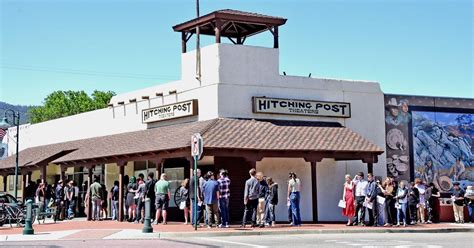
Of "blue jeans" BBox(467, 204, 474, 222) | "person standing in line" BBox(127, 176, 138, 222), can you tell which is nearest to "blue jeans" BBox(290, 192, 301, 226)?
"person standing in line" BBox(127, 176, 138, 222)

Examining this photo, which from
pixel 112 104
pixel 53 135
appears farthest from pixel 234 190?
pixel 53 135

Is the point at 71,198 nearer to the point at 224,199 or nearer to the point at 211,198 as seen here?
the point at 211,198

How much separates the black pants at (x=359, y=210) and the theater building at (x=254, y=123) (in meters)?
1.98

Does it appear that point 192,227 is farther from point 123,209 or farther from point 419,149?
point 419,149

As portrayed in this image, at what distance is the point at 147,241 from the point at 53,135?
2287 centimetres

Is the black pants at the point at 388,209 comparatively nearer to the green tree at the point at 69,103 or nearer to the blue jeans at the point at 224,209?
the blue jeans at the point at 224,209

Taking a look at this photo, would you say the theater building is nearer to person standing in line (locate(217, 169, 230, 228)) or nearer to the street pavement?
person standing in line (locate(217, 169, 230, 228))

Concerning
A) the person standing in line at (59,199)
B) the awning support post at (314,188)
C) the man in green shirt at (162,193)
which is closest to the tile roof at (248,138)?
the awning support post at (314,188)

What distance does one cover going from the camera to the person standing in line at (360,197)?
77.1 ft

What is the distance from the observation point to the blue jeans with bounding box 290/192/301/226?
23.2 metres

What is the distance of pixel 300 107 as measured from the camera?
2730 cm

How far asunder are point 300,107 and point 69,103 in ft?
242

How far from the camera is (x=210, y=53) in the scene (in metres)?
26.7

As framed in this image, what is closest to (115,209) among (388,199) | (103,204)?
(103,204)
